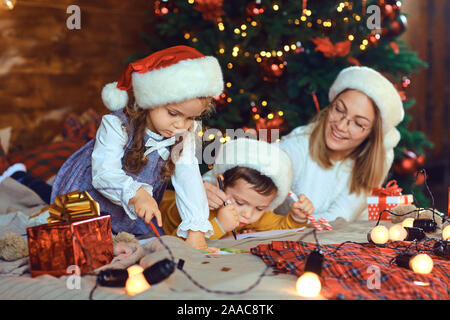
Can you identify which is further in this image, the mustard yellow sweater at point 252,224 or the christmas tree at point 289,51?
the christmas tree at point 289,51

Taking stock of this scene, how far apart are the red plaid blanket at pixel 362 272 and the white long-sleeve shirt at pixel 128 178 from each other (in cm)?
29

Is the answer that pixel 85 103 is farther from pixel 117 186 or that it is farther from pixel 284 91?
pixel 117 186

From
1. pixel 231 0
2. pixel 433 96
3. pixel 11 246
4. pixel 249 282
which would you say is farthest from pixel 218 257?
pixel 433 96

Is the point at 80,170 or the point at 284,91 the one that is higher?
the point at 284,91

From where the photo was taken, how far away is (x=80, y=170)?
1.56 m

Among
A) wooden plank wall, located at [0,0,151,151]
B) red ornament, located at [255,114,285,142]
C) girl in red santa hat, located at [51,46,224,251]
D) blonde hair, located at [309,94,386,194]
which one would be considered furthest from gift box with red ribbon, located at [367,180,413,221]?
wooden plank wall, located at [0,0,151,151]

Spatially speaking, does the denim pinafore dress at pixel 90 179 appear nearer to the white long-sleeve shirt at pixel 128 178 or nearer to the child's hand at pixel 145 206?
the white long-sleeve shirt at pixel 128 178

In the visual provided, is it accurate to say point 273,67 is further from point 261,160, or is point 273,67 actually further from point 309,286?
point 309,286

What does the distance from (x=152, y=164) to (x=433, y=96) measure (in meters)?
3.56

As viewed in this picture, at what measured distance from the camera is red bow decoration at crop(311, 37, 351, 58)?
2170mm

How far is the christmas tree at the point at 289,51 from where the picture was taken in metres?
2.31

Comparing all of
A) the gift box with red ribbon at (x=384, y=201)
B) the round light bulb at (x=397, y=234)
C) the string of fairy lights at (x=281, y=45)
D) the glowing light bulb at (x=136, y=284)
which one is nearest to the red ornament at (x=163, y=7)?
the string of fairy lights at (x=281, y=45)

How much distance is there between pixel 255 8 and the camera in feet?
7.68

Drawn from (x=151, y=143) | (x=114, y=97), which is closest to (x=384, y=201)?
(x=151, y=143)
